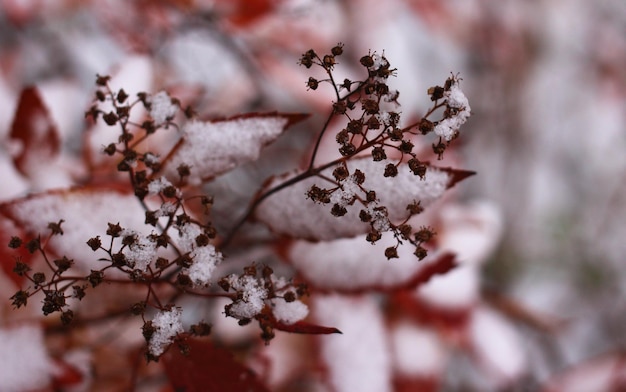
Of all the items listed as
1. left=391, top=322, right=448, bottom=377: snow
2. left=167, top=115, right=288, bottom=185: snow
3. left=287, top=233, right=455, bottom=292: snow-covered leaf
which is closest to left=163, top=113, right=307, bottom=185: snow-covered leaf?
left=167, top=115, right=288, bottom=185: snow

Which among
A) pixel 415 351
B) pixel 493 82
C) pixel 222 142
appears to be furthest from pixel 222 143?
pixel 493 82

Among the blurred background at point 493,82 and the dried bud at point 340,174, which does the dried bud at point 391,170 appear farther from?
the blurred background at point 493,82

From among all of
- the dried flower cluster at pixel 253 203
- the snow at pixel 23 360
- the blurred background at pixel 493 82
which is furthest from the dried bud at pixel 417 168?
the blurred background at pixel 493 82

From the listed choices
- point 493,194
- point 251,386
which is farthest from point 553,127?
point 251,386

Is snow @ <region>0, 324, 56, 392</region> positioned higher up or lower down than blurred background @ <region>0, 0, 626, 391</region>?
lower down

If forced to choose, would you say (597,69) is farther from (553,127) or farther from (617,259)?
(617,259)

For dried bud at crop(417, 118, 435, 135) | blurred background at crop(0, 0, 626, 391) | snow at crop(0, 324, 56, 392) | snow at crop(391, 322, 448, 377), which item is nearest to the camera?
dried bud at crop(417, 118, 435, 135)

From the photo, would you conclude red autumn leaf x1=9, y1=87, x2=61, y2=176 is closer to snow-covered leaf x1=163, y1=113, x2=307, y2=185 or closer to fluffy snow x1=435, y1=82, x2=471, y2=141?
snow-covered leaf x1=163, y1=113, x2=307, y2=185
